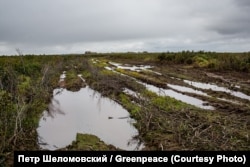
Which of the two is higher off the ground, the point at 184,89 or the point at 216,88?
the point at 216,88

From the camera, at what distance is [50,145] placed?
11.5m

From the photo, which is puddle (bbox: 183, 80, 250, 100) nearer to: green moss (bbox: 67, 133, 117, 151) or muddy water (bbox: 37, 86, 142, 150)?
muddy water (bbox: 37, 86, 142, 150)

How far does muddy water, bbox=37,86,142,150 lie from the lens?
12023 millimetres

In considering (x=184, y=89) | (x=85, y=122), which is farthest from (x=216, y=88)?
(x=85, y=122)

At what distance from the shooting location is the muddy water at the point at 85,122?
12.0 m

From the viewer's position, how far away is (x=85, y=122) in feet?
47.8

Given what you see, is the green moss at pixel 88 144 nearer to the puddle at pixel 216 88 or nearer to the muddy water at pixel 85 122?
the muddy water at pixel 85 122

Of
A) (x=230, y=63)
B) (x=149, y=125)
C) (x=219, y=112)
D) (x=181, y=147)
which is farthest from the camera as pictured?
(x=230, y=63)

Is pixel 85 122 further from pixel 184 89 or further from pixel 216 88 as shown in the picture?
pixel 216 88

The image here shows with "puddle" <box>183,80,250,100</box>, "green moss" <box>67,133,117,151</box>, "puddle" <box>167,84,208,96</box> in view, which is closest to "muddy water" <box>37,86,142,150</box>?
"green moss" <box>67,133,117,151</box>

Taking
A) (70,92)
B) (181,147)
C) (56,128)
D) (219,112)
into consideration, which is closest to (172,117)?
(219,112)

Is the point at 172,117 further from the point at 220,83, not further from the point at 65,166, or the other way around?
the point at 220,83

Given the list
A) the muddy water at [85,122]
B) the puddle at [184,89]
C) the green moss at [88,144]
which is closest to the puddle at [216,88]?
the puddle at [184,89]

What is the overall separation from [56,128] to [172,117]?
14.2 feet
